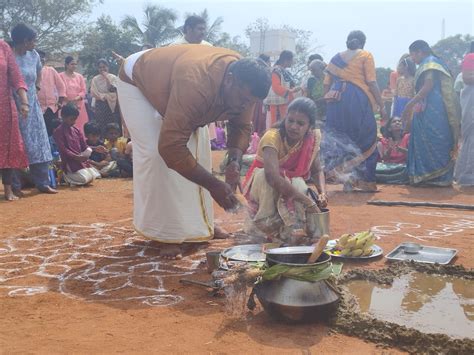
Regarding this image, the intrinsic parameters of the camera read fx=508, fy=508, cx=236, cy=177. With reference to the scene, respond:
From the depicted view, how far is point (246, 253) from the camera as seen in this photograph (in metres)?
3.87

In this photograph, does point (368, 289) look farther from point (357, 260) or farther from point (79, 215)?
point (79, 215)

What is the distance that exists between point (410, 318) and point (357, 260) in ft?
3.45

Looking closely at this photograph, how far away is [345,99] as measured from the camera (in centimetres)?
739

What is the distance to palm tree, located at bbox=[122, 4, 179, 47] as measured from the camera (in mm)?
25562

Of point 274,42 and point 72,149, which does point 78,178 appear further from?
point 274,42

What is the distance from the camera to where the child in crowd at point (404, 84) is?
940cm

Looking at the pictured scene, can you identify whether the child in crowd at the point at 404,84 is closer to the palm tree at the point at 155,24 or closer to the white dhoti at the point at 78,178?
the white dhoti at the point at 78,178

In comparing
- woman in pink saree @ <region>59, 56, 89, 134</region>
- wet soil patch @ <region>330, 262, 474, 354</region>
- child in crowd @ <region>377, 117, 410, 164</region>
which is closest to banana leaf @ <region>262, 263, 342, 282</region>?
wet soil patch @ <region>330, 262, 474, 354</region>

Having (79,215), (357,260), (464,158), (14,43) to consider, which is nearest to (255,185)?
(357,260)

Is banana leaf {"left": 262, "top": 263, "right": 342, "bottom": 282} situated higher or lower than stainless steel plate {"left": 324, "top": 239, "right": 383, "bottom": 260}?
higher

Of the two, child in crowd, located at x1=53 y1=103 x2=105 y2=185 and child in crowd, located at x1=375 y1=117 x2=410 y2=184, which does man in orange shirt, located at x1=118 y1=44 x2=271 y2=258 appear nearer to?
child in crowd, located at x1=53 y1=103 x2=105 y2=185

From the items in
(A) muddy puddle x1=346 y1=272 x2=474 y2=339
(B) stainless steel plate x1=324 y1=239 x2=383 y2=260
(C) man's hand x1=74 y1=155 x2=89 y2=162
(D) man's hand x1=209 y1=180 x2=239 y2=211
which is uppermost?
(D) man's hand x1=209 y1=180 x2=239 y2=211

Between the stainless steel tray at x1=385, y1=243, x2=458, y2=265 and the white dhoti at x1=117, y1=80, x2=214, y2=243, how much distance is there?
4.90 feet

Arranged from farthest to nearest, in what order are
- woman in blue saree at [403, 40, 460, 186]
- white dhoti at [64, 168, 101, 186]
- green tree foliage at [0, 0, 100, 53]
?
green tree foliage at [0, 0, 100, 53]
white dhoti at [64, 168, 101, 186]
woman in blue saree at [403, 40, 460, 186]
